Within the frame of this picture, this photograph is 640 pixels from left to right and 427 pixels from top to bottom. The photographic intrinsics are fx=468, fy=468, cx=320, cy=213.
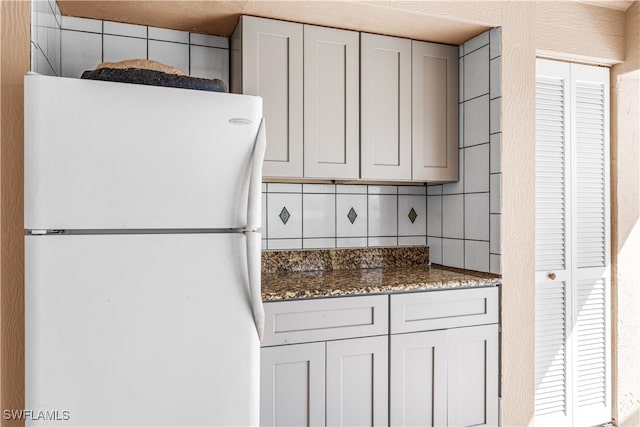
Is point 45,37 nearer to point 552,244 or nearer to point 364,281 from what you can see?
point 364,281

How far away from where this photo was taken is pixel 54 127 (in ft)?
4.14

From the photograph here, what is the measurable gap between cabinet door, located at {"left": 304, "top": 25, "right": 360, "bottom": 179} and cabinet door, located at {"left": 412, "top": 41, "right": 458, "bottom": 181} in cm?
33

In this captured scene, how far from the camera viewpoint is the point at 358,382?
1.94 metres

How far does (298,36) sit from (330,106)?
1.13 ft

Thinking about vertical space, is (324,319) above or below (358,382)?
above

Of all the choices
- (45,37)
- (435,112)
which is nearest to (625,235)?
(435,112)

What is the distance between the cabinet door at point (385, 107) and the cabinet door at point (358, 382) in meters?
0.80

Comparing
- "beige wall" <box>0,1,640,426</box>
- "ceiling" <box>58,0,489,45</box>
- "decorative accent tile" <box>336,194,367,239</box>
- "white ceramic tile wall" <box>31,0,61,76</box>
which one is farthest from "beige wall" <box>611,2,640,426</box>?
"white ceramic tile wall" <box>31,0,61,76</box>

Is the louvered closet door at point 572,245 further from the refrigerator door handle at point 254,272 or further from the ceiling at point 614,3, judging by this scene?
the refrigerator door handle at point 254,272

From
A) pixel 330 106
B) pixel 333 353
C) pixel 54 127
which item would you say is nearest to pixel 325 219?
pixel 330 106

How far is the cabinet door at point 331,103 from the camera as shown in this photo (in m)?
2.16

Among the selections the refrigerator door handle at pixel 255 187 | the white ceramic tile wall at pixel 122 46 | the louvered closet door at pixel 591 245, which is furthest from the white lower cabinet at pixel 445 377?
the white ceramic tile wall at pixel 122 46

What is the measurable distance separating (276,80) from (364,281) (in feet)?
3.24

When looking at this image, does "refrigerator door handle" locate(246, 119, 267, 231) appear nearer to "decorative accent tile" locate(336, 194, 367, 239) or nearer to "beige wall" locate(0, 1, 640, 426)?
"beige wall" locate(0, 1, 640, 426)
